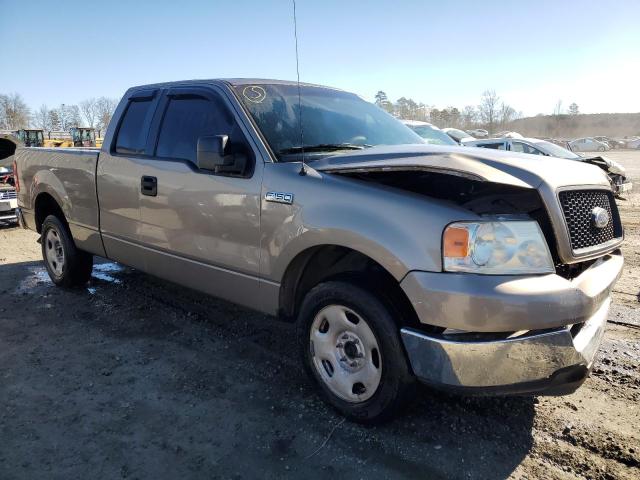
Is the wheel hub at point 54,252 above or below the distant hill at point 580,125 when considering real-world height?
below

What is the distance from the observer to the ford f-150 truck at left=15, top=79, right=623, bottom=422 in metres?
2.35

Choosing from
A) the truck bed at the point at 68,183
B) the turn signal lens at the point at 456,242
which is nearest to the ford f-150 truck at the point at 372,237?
the turn signal lens at the point at 456,242

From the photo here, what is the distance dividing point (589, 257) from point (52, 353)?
12.5 ft

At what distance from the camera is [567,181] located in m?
2.59

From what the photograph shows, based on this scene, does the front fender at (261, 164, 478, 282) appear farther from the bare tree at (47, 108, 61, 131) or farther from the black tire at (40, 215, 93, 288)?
the bare tree at (47, 108, 61, 131)

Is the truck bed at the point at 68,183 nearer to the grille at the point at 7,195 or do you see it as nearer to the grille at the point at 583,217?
the grille at the point at 7,195

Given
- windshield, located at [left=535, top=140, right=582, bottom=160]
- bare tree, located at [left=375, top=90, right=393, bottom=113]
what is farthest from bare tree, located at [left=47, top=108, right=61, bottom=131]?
windshield, located at [left=535, top=140, right=582, bottom=160]

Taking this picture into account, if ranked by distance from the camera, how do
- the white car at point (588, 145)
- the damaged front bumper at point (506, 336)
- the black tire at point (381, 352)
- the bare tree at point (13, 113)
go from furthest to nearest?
the bare tree at point (13, 113), the white car at point (588, 145), the black tire at point (381, 352), the damaged front bumper at point (506, 336)

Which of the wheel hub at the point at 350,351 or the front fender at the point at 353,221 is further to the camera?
the wheel hub at the point at 350,351

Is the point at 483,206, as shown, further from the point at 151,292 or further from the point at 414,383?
the point at 151,292

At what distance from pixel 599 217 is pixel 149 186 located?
10.4 ft

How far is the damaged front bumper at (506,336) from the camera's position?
2281 mm

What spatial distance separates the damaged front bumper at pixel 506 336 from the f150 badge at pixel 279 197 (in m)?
0.95

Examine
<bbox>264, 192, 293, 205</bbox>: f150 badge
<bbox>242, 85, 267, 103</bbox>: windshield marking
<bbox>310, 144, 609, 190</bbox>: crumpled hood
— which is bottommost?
<bbox>264, 192, 293, 205</bbox>: f150 badge
